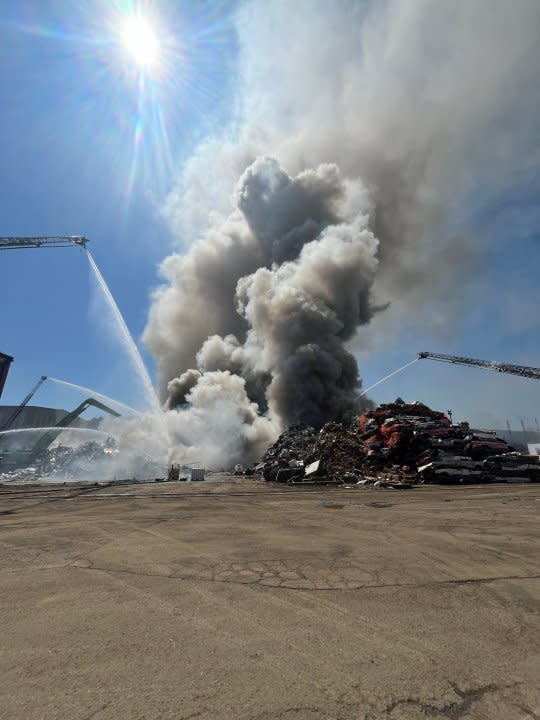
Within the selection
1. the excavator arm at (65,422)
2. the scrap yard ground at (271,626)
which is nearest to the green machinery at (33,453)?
the excavator arm at (65,422)

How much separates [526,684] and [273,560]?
3.46 m

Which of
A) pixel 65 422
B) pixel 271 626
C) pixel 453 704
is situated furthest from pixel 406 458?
pixel 65 422

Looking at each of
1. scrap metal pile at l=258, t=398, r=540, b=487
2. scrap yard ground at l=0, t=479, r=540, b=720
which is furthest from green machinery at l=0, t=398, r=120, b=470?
scrap yard ground at l=0, t=479, r=540, b=720

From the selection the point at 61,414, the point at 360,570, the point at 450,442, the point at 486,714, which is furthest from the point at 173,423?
the point at 61,414

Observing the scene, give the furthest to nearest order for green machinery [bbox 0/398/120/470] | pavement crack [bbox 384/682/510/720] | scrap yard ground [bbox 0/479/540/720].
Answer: green machinery [bbox 0/398/120/470], scrap yard ground [bbox 0/479/540/720], pavement crack [bbox 384/682/510/720]

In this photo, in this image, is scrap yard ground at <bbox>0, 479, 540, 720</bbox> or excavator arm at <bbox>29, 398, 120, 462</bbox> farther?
excavator arm at <bbox>29, 398, 120, 462</bbox>

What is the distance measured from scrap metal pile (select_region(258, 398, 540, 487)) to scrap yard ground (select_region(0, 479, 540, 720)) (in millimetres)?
14496

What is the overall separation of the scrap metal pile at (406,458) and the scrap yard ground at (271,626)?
571 inches

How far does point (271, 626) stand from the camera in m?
3.57

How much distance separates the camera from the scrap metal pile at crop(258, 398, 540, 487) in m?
21.5

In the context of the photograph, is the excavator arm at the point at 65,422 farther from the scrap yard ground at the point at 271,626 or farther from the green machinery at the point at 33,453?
the scrap yard ground at the point at 271,626

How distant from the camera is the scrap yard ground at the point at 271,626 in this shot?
250 cm

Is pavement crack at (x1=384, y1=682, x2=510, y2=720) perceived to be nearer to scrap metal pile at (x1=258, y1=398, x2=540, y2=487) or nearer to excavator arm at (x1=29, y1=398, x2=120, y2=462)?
scrap metal pile at (x1=258, y1=398, x2=540, y2=487)

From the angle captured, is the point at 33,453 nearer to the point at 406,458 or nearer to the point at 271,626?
the point at 406,458
